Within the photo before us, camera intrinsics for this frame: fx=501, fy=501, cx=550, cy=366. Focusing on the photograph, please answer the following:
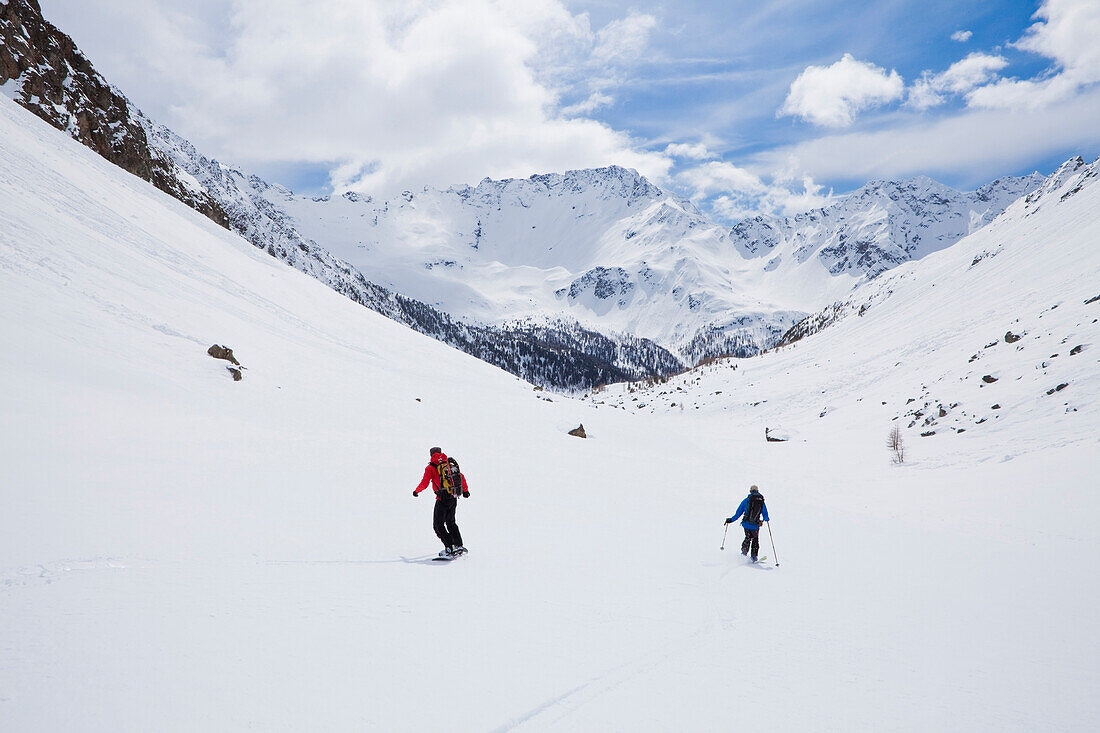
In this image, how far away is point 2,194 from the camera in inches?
861

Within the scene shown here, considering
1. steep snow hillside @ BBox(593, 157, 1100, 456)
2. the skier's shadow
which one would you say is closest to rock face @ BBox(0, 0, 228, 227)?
the skier's shadow

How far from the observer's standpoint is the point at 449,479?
368 inches

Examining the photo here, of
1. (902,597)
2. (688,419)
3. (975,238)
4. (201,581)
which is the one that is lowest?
(201,581)

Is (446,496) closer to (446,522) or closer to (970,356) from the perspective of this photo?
(446,522)

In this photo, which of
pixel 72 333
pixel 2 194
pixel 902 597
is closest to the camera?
pixel 902 597

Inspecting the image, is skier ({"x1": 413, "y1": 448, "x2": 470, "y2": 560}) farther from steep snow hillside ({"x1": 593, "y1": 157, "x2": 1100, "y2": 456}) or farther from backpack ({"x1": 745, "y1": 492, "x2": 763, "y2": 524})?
steep snow hillside ({"x1": 593, "y1": 157, "x2": 1100, "y2": 456})

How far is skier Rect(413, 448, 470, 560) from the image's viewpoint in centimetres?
909

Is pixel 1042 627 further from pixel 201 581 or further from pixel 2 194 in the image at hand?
pixel 2 194

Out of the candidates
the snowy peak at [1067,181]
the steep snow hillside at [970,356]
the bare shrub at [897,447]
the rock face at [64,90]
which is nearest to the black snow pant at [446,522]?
the steep snow hillside at [970,356]

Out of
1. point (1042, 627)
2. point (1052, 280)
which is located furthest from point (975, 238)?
point (1042, 627)

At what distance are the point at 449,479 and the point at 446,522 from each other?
77 cm

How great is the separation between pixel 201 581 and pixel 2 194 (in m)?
27.1

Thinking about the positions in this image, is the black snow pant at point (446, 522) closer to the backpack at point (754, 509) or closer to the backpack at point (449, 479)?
the backpack at point (449, 479)

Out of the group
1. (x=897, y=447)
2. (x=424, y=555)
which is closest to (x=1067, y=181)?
(x=897, y=447)
